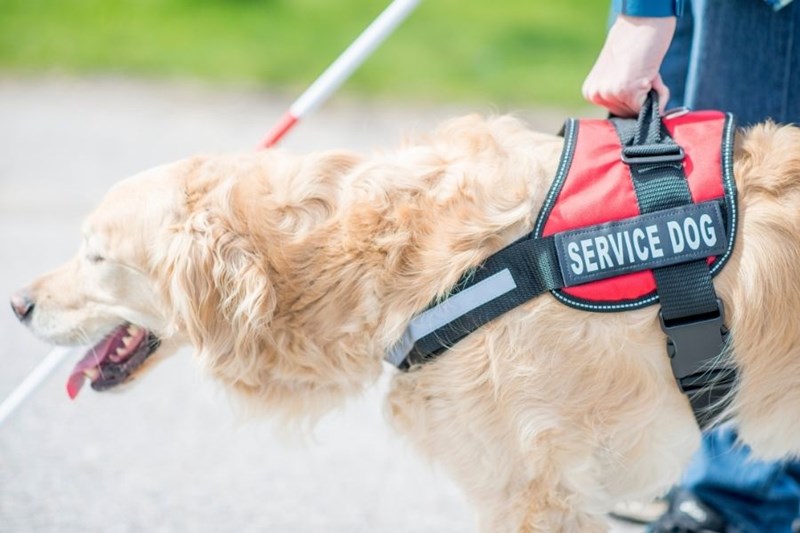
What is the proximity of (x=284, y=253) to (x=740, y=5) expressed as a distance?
1451mm

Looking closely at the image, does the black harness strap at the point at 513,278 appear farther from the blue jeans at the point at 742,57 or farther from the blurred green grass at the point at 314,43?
the blurred green grass at the point at 314,43

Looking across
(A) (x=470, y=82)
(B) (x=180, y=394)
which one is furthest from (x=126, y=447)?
(A) (x=470, y=82)

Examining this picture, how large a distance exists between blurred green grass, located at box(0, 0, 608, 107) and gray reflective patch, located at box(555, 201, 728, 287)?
5.84 metres

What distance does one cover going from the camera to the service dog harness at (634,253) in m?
2.19

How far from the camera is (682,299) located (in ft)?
7.11

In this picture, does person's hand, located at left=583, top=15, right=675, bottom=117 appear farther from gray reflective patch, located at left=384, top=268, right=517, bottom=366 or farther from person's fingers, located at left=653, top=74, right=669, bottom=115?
gray reflective patch, located at left=384, top=268, right=517, bottom=366

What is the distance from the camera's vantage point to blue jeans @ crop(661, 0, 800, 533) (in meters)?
2.65

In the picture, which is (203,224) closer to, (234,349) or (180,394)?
(234,349)

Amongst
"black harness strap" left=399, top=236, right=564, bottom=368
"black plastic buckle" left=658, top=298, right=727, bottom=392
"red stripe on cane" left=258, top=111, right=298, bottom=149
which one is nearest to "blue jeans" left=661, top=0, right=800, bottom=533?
"black plastic buckle" left=658, top=298, right=727, bottom=392

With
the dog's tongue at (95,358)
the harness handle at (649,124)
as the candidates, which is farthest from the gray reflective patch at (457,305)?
the dog's tongue at (95,358)

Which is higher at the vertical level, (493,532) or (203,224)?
(203,224)

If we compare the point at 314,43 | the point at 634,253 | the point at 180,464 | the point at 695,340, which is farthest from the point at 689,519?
the point at 314,43

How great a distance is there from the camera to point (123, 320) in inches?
106

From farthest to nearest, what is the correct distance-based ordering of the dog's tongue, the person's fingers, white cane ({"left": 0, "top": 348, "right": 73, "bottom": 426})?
white cane ({"left": 0, "top": 348, "right": 73, "bottom": 426}), the dog's tongue, the person's fingers
